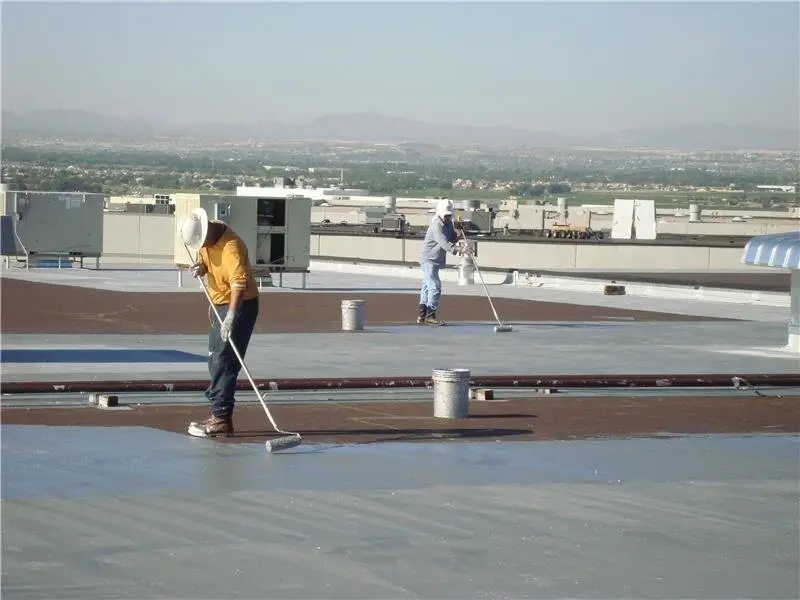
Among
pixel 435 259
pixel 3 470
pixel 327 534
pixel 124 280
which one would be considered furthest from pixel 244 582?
pixel 124 280

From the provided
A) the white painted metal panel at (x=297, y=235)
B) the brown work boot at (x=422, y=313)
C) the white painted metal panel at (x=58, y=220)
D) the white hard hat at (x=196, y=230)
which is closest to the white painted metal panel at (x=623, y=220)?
the white painted metal panel at (x=58, y=220)

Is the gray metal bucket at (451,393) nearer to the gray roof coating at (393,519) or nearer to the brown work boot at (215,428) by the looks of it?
the gray roof coating at (393,519)

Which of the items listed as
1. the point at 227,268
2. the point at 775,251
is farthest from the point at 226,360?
the point at 775,251

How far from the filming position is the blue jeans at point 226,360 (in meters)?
13.0

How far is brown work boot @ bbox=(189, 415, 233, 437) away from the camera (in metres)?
13.2

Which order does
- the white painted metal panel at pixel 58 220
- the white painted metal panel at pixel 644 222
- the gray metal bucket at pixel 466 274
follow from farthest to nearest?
1. the white painted metal panel at pixel 644 222
2. the white painted metal panel at pixel 58 220
3. the gray metal bucket at pixel 466 274

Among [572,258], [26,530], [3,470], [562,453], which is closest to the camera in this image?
[26,530]

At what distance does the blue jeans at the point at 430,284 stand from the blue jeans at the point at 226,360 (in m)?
11.6

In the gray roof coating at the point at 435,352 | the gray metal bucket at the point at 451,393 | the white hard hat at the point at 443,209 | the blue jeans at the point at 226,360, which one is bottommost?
the gray roof coating at the point at 435,352

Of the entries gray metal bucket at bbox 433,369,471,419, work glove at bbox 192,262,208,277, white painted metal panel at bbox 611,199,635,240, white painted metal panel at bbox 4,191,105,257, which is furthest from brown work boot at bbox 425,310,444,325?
white painted metal panel at bbox 611,199,635,240

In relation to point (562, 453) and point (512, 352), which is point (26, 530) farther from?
point (512, 352)

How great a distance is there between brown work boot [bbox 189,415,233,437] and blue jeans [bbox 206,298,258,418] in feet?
0.17

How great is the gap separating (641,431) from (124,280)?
2327 centimetres

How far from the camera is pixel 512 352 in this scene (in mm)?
21172
